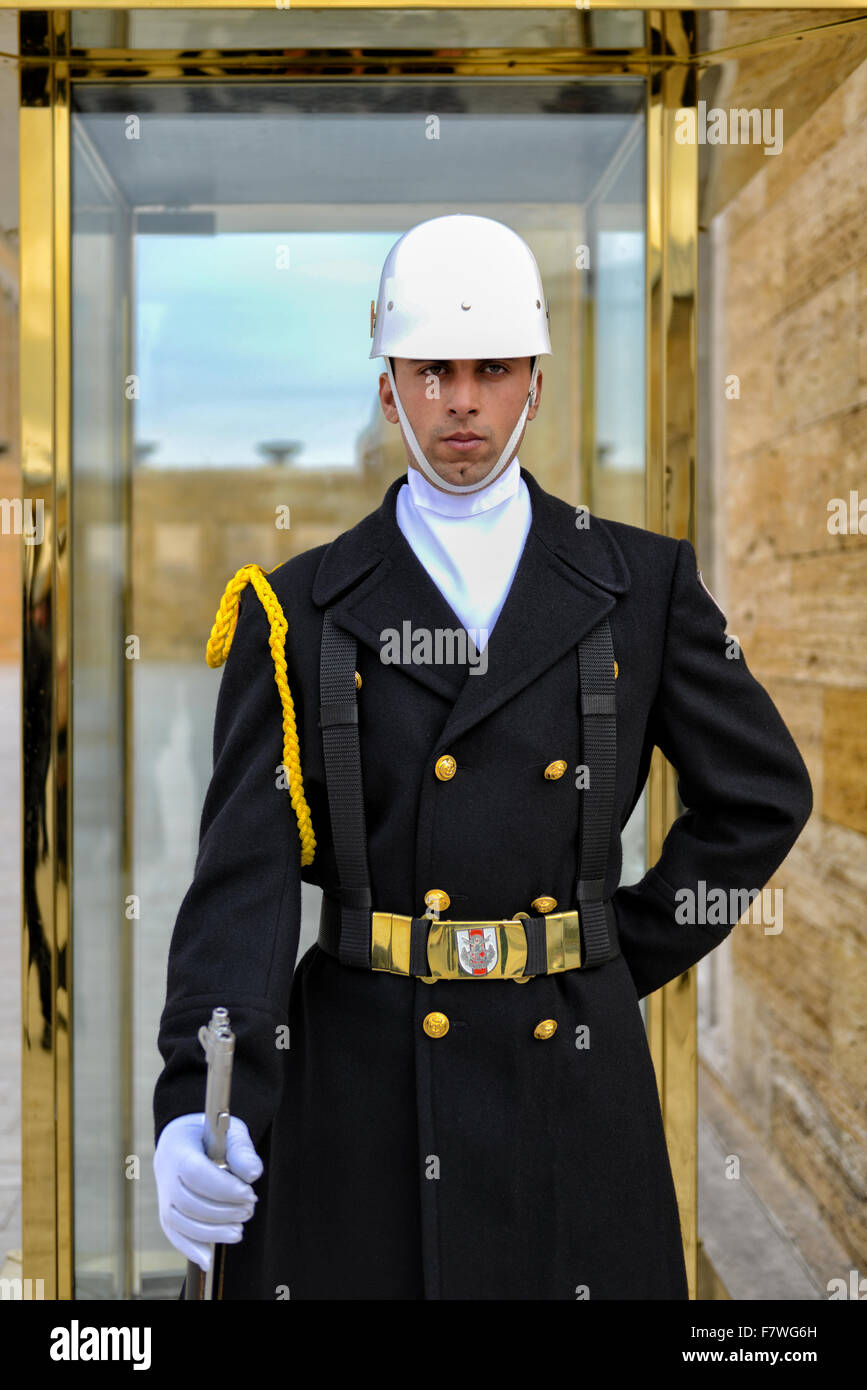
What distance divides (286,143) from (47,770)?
1.32 metres

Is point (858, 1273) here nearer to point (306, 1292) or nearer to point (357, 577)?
point (306, 1292)

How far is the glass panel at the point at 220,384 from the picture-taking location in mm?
2947

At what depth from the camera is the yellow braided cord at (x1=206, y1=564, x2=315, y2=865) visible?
76.5 inches

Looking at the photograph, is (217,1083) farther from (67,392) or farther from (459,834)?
(67,392)

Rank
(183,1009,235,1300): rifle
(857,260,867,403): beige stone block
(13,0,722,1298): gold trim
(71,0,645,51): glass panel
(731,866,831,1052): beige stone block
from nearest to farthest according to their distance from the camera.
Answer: (183,1009,235,1300): rifle, (71,0,645,51): glass panel, (13,0,722,1298): gold trim, (857,260,867,403): beige stone block, (731,866,831,1052): beige stone block

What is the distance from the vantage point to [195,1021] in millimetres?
1804

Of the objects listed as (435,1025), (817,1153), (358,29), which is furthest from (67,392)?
(817,1153)

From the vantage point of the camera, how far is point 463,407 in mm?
1944

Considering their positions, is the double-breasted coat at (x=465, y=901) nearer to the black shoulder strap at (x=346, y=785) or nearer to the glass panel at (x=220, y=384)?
the black shoulder strap at (x=346, y=785)

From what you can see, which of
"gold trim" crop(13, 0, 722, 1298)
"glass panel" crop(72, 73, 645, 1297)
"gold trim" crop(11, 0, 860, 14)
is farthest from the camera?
"glass panel" crop(72, 73, 645, 1297)

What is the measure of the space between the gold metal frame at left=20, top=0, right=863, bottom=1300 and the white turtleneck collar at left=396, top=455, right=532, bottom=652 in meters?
0.88

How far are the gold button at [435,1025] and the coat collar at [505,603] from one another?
360 millimetres

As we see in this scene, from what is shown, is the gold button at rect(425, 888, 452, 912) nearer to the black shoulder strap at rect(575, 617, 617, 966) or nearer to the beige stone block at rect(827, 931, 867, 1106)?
the black shoulder strap at rect(575, 617, 617, 966)

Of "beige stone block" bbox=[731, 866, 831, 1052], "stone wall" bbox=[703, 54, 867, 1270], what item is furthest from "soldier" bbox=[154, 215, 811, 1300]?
"beige stone block" bbox=[731, 866, 831, 1052]
